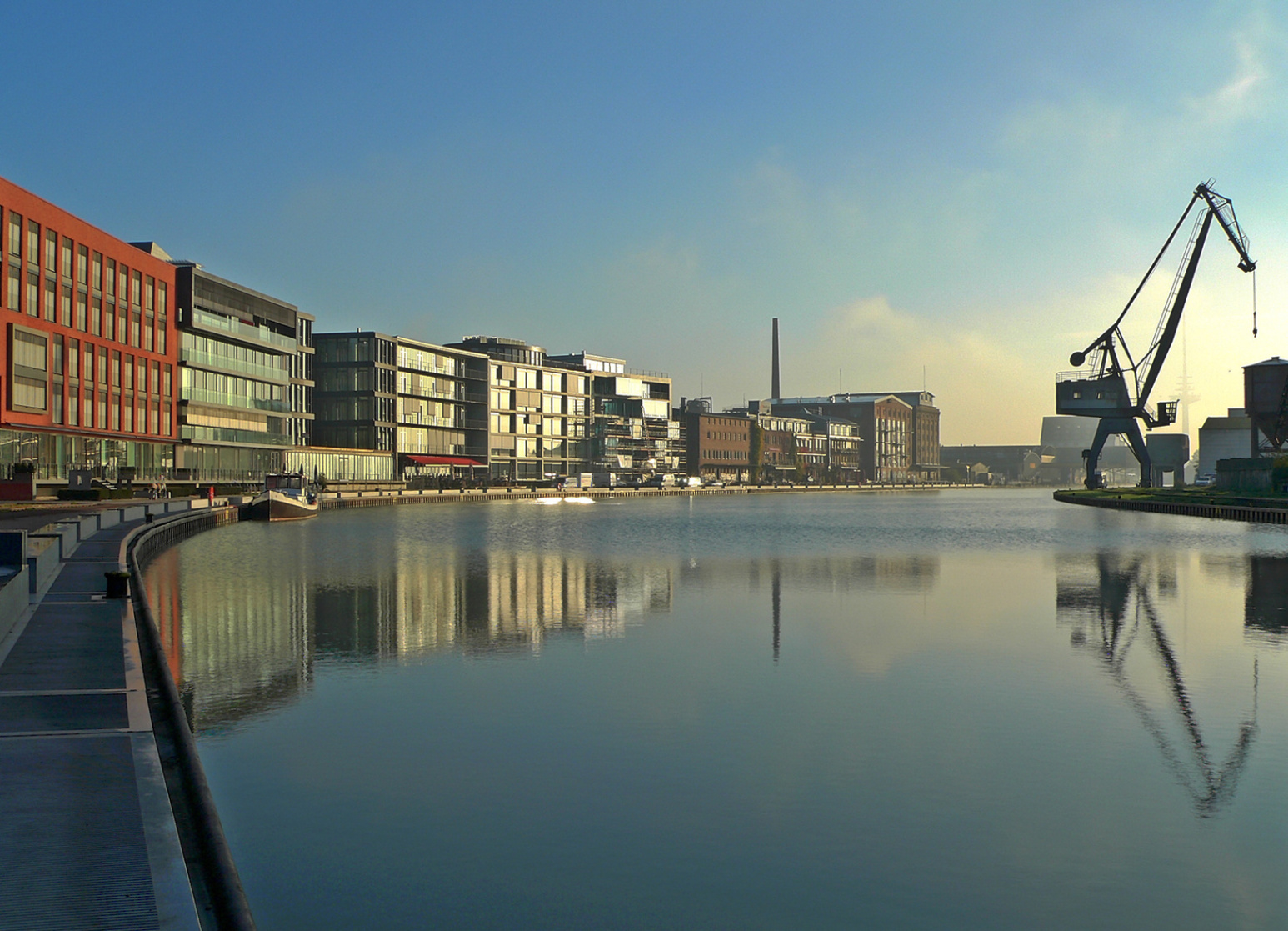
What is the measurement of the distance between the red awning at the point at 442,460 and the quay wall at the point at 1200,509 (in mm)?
94111

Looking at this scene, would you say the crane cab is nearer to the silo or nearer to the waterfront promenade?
the silo

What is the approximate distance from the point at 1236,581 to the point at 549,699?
33608mm

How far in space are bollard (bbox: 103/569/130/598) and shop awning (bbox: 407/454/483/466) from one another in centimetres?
15157

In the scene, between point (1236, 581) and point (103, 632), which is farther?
point (1236, 581)

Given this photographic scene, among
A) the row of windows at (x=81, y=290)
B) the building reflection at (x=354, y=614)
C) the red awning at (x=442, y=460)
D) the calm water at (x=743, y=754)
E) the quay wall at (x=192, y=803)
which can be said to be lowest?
the calm water at (x=743, y=754)

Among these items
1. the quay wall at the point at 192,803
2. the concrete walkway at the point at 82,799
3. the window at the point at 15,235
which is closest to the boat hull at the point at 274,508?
the window at the point at 15,235

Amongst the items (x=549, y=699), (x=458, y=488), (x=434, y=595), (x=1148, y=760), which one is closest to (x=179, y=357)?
(x=458, y=488)

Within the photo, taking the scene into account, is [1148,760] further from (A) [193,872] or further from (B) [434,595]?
(B) [434,595]

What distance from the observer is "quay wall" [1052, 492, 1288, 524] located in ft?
308

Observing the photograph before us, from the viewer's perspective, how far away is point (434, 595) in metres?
38.7

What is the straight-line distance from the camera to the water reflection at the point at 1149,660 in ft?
Answer: 55.4

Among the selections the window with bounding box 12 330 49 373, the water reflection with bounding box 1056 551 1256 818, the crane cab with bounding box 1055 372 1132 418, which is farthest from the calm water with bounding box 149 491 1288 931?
the crane cab with bounding box 1055 372 1132 418

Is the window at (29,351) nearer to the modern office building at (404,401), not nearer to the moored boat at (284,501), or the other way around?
the moored boat at (284,501)

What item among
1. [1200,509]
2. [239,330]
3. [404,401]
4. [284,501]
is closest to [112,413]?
[284,501]
